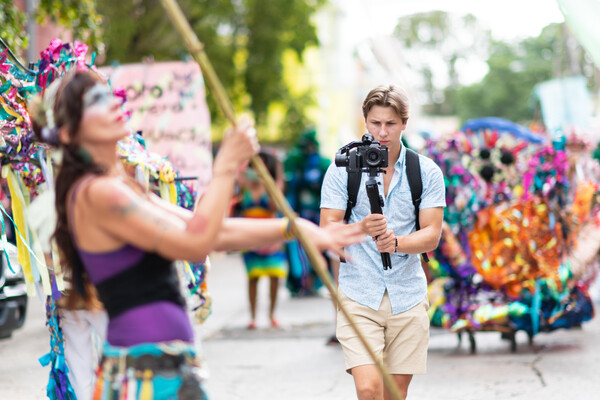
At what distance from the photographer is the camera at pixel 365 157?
12.7ft

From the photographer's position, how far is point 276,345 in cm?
815

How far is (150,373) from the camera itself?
258cm

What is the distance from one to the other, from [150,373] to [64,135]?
2.52 ft

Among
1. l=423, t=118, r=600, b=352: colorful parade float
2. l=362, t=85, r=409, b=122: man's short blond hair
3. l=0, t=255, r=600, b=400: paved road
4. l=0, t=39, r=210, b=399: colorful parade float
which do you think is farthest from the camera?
l=423, t=118, r=600, b=352: colorful parade float

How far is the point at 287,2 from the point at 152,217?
15402 millimetres

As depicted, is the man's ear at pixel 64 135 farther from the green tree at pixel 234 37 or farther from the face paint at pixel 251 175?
the green tree at pixel 234 37

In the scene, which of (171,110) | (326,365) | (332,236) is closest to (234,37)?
(171,110)

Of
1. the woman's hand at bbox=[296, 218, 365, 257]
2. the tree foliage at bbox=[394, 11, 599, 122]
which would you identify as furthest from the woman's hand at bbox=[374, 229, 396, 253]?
the tree foliage at bbox=[394, 11, 599, 122]

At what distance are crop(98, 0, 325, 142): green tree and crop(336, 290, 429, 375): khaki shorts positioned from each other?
36.3 feet

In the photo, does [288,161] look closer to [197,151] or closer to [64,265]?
[197,151]

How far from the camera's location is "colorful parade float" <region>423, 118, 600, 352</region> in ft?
23.3

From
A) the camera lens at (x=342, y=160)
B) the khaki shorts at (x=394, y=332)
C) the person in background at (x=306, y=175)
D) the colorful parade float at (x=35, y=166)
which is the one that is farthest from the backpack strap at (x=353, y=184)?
the person in background at (x=306, y=175)

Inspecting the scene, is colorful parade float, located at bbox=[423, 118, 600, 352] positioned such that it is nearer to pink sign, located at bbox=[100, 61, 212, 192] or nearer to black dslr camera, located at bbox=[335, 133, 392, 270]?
pink sign, located at bbox=[100, 61, 212, 192]

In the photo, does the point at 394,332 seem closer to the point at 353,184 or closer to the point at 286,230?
the point at 353,184
